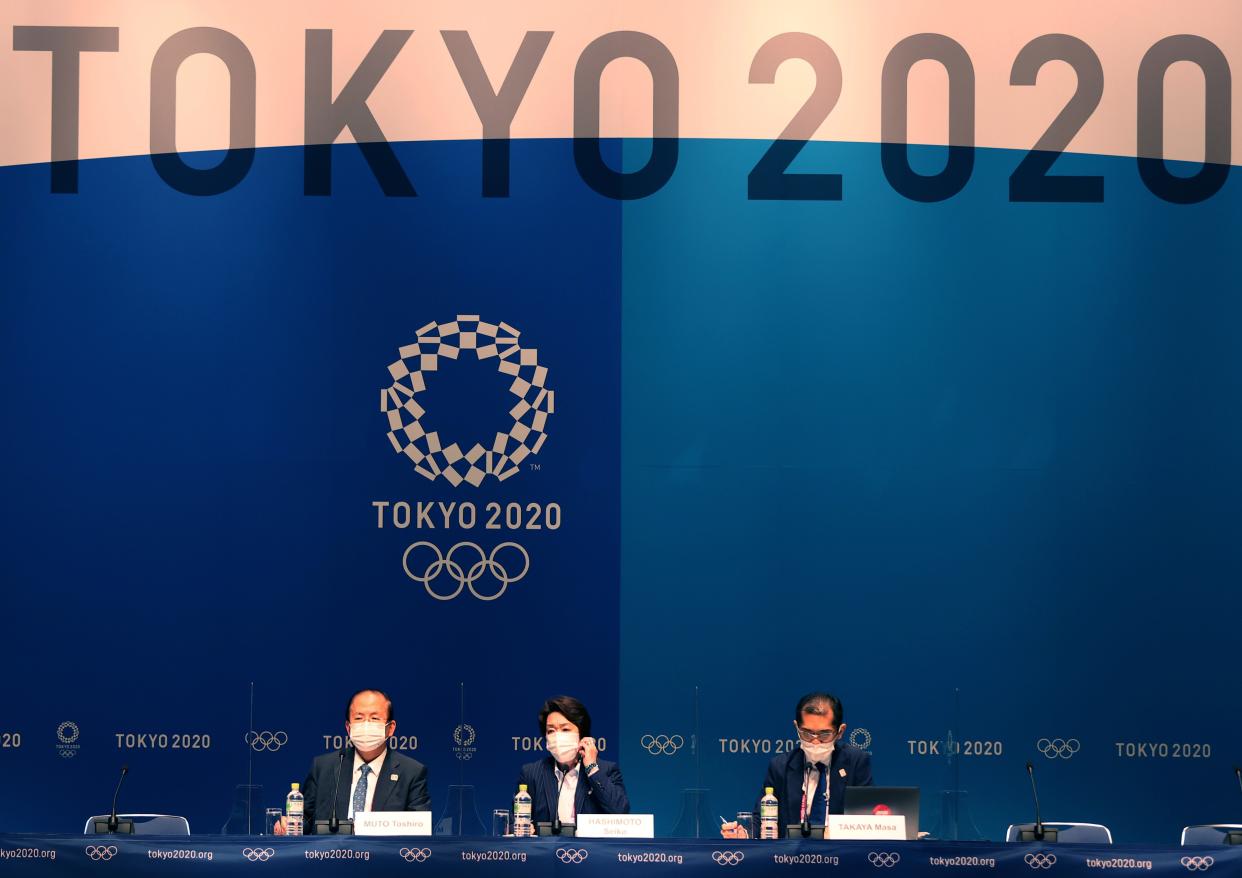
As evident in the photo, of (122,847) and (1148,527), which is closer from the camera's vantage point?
(122,847)

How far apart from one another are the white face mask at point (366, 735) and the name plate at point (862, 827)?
169 centimetres

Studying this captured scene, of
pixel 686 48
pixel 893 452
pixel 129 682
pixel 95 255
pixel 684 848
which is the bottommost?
pixel 684 848

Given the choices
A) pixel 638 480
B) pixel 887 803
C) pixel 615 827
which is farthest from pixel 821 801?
pixel 638 480

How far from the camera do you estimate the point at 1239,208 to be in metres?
6.05

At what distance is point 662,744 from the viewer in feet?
19.6

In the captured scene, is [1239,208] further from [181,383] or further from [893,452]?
[181,383]

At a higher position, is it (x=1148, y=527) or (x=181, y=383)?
(x=181, y=383)

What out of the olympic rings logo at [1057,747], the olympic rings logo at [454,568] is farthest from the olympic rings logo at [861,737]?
the olympic rings logo at [454,568]

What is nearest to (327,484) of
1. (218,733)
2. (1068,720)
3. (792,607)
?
(218,733)

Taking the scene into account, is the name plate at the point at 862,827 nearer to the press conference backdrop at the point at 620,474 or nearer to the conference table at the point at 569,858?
the conference table at the point at 569,858

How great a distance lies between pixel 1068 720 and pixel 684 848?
2.38m

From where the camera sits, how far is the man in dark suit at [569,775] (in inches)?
202

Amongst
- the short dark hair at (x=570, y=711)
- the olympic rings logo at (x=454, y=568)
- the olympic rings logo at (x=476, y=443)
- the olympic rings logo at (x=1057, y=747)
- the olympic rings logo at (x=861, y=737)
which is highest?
the olympic rings logo at (x=476, y=443)

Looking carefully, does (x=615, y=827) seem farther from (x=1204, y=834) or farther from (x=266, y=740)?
(x=1204, y=834)
